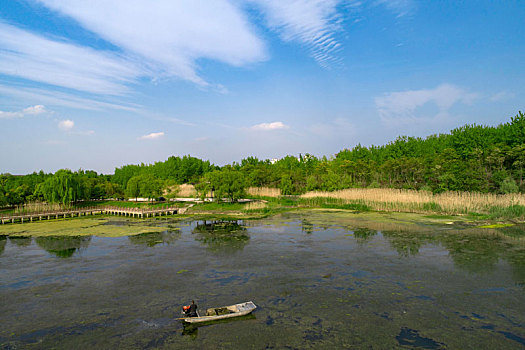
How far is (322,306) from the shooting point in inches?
511

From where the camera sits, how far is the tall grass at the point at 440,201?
32.1 m

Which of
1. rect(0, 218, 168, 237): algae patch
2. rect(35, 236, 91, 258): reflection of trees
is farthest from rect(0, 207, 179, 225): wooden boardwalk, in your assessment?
rect(35, 236, 91, 258): reflection of trees

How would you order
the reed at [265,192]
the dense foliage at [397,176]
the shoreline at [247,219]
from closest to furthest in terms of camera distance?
the shoreline at [247,219]
the dense foliage at [397,176]
the reed at [265,192]

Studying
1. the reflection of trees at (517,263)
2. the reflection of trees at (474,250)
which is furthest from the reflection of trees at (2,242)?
the reflection of trees at (517,263)

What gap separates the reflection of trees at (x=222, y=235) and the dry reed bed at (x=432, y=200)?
19892 mm

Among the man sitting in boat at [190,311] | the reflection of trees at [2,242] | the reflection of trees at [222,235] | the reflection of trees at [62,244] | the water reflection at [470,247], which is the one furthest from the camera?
the reflection of trees at [2,242]

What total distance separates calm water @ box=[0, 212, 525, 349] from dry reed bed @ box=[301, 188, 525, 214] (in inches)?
323

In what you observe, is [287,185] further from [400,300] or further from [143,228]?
[400,300]

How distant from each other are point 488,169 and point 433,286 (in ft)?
146

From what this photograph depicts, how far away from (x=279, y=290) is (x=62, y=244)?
21747mm

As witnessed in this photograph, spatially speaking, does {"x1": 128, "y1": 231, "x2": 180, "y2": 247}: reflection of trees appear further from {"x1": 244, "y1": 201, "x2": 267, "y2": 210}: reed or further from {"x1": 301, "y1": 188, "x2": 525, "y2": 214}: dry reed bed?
{"x1": 301, "y1": 188, "x2": 525, "y2": 214}: dry reed bed

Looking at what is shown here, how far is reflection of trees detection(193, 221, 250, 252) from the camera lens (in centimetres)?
2417

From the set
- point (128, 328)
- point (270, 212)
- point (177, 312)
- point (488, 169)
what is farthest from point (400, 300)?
point (488, 169)

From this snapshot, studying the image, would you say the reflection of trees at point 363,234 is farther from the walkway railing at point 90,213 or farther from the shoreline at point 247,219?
the walkway railing at point 90,213
